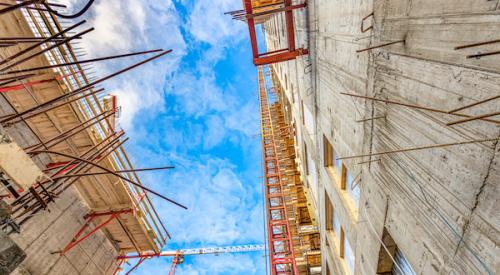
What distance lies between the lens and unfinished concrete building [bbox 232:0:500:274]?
213cm

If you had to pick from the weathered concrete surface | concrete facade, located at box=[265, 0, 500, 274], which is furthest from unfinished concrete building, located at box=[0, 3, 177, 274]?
concrete facade, located at box=[265, 0, 500, 274]

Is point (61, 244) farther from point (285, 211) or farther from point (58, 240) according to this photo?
point (285, 211)

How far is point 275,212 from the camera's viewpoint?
19.2 m

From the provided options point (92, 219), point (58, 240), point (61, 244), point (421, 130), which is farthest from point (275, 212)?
point (421, 130)

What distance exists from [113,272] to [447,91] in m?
13.4

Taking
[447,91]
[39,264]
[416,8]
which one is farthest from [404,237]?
[39,264]

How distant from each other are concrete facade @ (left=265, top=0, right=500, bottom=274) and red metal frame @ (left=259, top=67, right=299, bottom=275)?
9.86 m

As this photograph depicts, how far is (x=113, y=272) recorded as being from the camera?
36.3 ft

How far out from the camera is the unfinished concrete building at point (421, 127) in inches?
→ 84.0

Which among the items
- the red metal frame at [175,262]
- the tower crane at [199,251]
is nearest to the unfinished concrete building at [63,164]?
the tower crane at [199,251]

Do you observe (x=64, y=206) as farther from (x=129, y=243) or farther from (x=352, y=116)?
(x=352, y=116)

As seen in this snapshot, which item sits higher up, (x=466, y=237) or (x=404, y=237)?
(x=466, y=237)

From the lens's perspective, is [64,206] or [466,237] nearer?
[466,237]

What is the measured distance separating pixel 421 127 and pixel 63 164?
357 inches
